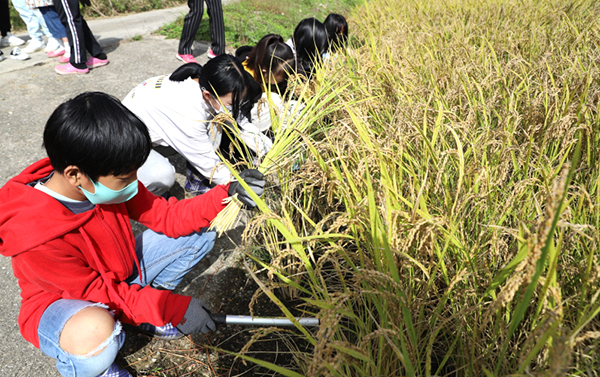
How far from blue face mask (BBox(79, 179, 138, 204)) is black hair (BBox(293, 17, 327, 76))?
6.44 ft

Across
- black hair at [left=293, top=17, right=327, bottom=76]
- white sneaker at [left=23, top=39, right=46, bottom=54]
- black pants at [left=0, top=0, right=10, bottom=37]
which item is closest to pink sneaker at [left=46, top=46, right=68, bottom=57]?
white sneaker at [left=23, top=39, right=46, bottom=54]

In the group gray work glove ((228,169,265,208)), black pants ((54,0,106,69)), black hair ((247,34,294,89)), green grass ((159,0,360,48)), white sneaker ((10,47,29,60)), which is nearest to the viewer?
gray work glove ((228,169,265,208))

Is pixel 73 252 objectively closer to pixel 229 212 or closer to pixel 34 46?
pixel 229 212

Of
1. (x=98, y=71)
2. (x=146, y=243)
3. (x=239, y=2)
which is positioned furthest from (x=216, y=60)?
(x=239, y=2)

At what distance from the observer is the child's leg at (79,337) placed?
1.22 metres

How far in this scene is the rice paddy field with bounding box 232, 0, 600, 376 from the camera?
2.77 ft

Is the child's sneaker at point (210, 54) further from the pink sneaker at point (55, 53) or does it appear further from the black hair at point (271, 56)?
the black hair at point (271, 56)

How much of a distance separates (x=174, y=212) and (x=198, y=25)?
11.8ft

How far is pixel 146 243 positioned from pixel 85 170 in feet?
2.08

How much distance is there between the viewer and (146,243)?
1777mm

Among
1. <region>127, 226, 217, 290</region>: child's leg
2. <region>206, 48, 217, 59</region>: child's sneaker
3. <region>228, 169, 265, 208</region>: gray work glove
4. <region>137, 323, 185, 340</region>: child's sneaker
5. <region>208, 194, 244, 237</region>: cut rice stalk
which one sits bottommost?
<region>137, 323, 185, 340</region>: child's sneaker

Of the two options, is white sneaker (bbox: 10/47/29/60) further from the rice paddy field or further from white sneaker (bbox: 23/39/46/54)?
the rice paddy field

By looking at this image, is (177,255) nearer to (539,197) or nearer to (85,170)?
(85,170)

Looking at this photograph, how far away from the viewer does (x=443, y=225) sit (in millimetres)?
1175
